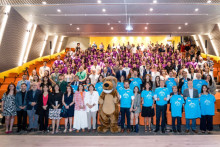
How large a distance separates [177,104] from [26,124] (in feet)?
15.2

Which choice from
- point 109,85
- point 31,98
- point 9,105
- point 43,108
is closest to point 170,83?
point 109,85

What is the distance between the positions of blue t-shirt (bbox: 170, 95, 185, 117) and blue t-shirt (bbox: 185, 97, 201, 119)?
0.22 metres

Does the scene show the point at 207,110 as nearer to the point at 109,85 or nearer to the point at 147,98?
the point at 147,98

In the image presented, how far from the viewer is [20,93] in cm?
614

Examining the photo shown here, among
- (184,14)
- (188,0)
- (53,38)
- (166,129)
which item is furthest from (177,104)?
(53,38)

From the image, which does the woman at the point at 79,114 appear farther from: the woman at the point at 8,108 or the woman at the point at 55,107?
the woman at the point at 8,108

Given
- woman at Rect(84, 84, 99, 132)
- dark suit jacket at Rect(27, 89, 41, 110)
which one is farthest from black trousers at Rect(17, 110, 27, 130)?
woman at Rect(84, 84, 99, 132)

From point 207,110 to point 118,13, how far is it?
23.7 ft

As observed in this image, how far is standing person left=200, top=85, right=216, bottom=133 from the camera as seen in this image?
5867mm

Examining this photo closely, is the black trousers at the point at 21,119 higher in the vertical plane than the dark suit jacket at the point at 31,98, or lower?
lower

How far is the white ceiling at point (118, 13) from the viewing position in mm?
9257

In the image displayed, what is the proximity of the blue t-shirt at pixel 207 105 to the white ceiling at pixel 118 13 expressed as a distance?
4.91m

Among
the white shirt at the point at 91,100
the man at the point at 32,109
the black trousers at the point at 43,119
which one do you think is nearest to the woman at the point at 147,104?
the white shirt at the point at 91,100

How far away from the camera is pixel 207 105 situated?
588 centimetres
